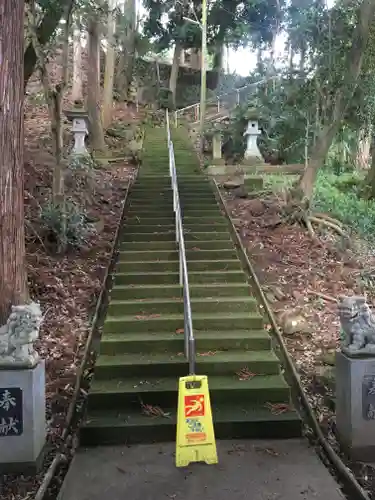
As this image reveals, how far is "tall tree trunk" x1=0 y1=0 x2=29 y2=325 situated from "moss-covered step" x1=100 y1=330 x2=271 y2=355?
3.45 feet

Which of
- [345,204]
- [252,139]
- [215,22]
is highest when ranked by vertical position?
[215,22]

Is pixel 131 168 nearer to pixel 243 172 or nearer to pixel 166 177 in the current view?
pixel 166 177

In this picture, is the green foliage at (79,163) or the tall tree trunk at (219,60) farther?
the tall tree trunk at (219,60)

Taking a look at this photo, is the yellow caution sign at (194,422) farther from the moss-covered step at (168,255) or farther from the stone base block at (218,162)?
the stone base block at (218,162)

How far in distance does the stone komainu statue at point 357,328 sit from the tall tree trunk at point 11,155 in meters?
3.00

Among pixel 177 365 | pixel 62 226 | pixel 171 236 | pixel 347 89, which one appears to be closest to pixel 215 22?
pixel 347 89

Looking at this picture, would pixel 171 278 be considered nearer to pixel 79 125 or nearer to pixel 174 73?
pixel 79 125

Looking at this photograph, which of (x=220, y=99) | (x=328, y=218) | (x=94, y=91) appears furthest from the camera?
(x=220, y=99)

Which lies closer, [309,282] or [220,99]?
[309,282]

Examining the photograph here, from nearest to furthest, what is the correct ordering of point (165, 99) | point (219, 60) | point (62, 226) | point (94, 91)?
point (62, 226) → point (94, 91) → point (165, 99) → point (219, 60)

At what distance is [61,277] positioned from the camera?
6773 mm

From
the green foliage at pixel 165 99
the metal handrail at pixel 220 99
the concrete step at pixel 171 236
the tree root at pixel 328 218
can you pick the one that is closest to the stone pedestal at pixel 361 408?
the concrete step at pixel 171 236

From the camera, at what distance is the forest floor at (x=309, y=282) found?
5004mm

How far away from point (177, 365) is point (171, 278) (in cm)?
200
